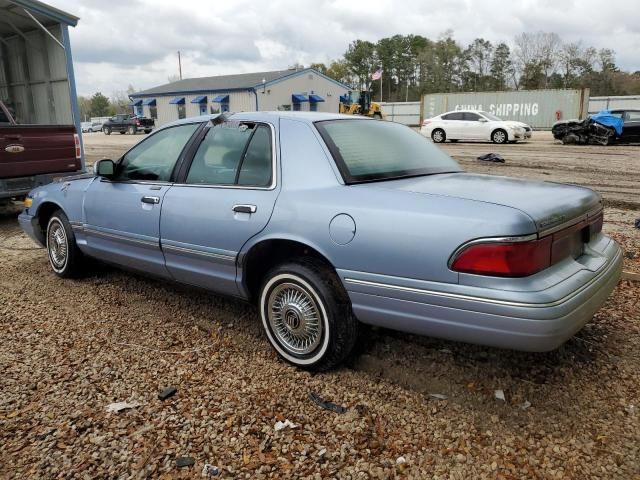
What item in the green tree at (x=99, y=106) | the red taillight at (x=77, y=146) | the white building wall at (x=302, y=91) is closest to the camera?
the red taillight at (x=77, y=146)

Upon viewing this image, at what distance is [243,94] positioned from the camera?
41.9m

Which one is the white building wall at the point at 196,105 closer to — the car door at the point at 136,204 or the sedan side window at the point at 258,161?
the car door at the point at 136,204

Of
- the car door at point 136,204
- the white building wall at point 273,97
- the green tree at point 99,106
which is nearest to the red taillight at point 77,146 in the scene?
the car door at point 136,204

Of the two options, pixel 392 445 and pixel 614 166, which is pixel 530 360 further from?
pixel 614 166

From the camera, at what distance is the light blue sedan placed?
2.40 metres

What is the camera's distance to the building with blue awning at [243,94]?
137ft

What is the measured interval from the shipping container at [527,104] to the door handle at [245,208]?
109 feet

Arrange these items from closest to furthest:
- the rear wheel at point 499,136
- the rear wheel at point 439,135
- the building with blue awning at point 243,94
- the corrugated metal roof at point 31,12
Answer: the corrugated metal roof at point 31,12, the rear wheel at point 499,136, the rear wheel at point 439,135, the building with blue awning at point 243,94

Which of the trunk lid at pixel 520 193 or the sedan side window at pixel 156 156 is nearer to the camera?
the trunk lid at pixel 520 193

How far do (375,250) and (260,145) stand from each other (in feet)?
4.07

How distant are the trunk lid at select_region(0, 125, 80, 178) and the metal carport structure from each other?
1.52 metres

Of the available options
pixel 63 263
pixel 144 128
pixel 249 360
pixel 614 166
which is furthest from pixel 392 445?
pixel 144 128

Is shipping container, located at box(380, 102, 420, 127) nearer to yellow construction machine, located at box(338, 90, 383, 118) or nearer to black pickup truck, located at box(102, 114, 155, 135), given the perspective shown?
yellow construction machine, located at box(338, 90, 383, 118)

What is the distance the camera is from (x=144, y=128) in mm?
43406
